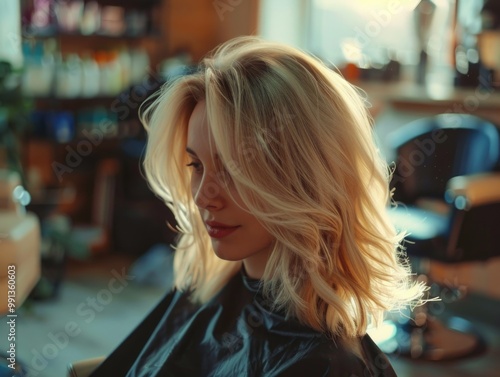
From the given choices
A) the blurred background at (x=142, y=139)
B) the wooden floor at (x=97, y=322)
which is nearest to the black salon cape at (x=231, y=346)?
the blurred background at (x=142, y=139)

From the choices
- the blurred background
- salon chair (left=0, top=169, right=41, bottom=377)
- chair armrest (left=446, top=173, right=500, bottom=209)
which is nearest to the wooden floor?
the blurred background

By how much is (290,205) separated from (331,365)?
24 centimetres

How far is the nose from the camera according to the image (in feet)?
3.49

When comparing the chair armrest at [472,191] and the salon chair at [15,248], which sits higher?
the chair armrest at [472,191]

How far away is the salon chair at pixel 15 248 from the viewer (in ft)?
8.06

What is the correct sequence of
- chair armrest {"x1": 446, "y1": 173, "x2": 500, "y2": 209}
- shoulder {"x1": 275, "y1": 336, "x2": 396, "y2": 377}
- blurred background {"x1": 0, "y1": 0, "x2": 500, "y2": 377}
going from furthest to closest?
blurred background {"x1": 0, "y1": 0, "x2": 500, "y2": 377}
chair armrest {"x1": 446, "y1": 173, "x2": 500, "y2": 209}
shoulder {"x1": 275, "y1": 336, "x2": 396, "y2": 377}

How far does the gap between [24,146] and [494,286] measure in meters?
2.67

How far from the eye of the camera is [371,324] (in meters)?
1.15

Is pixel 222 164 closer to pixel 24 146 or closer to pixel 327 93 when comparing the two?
pixel 327 93

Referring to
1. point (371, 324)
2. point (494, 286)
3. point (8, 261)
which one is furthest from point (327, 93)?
point (494, 286)

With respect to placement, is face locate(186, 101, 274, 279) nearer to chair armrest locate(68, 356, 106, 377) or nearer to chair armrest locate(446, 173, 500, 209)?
chair armrest locate(68, 356, 106, 377)

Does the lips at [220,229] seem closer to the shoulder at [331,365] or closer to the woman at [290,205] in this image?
the woman at [290,205]

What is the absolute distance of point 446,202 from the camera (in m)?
3.04

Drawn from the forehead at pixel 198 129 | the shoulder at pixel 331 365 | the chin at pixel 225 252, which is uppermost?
the forehead at pixel 198 129
